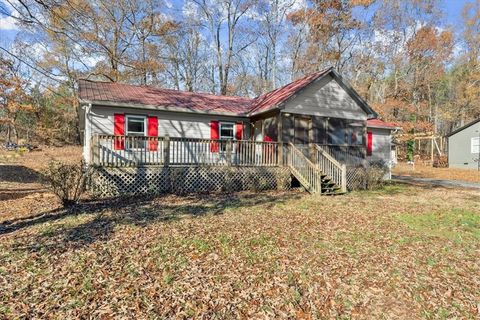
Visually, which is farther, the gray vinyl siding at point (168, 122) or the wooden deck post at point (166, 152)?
the gray vinyl siding at point (168, 122)

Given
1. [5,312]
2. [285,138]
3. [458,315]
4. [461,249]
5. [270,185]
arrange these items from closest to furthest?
[5,312], [458,315], [461,249], [270,185], [285,138]

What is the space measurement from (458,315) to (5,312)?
16.5 ft

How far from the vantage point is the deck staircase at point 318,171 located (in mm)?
11055

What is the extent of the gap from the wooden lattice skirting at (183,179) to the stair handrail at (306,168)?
1.53ft

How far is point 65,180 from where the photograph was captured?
757cm

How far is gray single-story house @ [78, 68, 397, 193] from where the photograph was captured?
1107cm

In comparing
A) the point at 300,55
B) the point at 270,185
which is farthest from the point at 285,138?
the point at 300,55

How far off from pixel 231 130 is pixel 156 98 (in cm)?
385

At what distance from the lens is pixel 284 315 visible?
3258 mm

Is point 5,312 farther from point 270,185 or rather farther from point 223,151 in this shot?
point 223,151

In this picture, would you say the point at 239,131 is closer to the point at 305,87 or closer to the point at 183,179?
the point at 305,87

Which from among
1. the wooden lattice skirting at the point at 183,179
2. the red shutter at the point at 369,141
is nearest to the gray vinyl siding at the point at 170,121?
the wooden lattice skirting at the point at 183,179

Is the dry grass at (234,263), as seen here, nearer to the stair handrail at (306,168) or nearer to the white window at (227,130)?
the stair handrail at (306,168)

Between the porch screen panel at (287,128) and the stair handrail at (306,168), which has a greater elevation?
the porch screen panel at (287,128)
